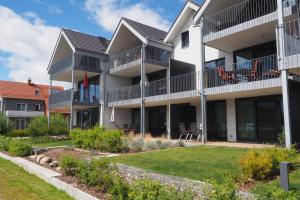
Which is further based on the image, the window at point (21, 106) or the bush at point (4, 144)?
the window at point (21, 106)

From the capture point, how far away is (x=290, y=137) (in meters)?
10.5

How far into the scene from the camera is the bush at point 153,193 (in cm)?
470

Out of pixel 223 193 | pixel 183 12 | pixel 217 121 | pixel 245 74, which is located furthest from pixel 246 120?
pixel 223 193

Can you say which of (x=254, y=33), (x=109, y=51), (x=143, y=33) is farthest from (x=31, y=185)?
(x=109, y=51)

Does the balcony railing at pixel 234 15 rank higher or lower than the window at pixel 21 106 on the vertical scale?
higher

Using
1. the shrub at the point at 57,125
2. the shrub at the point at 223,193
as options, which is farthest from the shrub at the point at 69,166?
the shrub at the point at 57,125

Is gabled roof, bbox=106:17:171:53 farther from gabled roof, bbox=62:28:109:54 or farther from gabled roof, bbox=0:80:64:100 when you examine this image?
gabled roof, bbox=0:80:64:100

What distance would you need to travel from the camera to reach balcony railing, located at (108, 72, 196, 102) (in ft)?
59.7

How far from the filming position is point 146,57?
20016 millimetres

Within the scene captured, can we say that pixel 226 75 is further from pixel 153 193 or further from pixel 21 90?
pixel 21 90

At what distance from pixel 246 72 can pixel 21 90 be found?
1683 inches

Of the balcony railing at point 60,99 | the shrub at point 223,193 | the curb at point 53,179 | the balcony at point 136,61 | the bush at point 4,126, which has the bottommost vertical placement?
the curb at point 53,179

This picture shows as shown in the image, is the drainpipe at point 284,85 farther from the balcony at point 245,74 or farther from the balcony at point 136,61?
the balcony at point 136,61

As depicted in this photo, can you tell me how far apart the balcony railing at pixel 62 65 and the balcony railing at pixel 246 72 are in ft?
40.9
